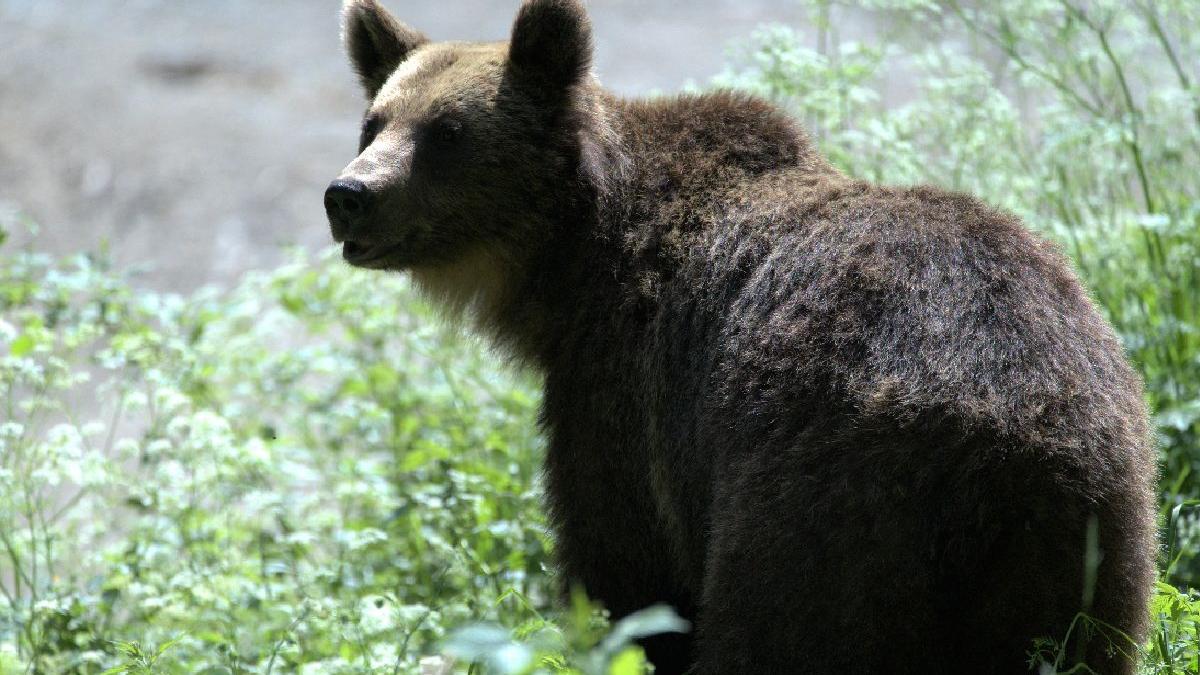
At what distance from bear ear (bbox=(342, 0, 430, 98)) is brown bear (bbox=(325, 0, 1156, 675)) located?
0.01m

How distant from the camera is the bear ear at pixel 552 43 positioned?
520 centimetres

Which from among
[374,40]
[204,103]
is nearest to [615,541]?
[374,40]

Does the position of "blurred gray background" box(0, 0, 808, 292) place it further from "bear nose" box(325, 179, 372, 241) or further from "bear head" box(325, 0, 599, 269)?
"bear nose" box(325, 179, 372, 241)

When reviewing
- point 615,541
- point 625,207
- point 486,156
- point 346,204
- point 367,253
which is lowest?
point 615,541

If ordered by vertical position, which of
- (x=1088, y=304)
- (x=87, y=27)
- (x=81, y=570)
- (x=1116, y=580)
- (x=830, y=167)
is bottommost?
(x=81, y=570)

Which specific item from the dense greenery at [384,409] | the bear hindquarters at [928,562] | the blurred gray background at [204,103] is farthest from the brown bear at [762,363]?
the blurred gray background at [204,103]

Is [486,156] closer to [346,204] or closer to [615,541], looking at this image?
[346,204]

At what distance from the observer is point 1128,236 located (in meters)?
7.54

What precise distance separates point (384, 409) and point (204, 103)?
807cm

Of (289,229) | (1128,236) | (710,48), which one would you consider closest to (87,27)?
(289,229)

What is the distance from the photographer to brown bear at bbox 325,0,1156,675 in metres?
3.77

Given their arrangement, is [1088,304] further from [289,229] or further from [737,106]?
[289,229]

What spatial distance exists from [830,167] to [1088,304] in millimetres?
1258

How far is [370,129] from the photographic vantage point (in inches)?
220
